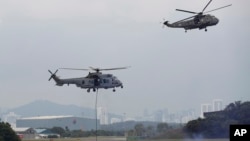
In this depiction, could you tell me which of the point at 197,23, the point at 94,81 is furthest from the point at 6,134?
the point at 197,23

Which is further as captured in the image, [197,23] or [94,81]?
[94,81]

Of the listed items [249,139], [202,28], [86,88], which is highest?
[202,28]

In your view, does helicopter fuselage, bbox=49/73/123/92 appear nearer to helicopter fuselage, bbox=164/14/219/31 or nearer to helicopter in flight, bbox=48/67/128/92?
helicopter in flight, bbox=48/67/128/92

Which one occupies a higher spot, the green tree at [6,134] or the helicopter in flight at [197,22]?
the helicopter in flight at [197,22]

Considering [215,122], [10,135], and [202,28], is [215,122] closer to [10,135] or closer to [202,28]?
[202,28]

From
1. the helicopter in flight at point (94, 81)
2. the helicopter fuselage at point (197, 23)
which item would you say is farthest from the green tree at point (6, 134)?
the helicopter fuselage at point (197, 23)

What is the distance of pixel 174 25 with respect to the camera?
9975 centimetres

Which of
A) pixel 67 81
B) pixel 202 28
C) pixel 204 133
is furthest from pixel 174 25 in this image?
pixel 67 81

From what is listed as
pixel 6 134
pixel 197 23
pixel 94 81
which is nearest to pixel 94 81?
pixel 94 81

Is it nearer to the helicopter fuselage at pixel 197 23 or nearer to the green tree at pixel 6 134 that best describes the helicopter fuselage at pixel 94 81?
the green tree at pixel 6 134

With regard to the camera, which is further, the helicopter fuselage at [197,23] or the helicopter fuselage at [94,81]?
the helicopter fuselage at [94,81]

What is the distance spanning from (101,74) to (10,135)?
2211cm

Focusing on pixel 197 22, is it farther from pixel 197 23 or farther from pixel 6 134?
pixel 6 134

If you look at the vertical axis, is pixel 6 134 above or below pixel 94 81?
below
